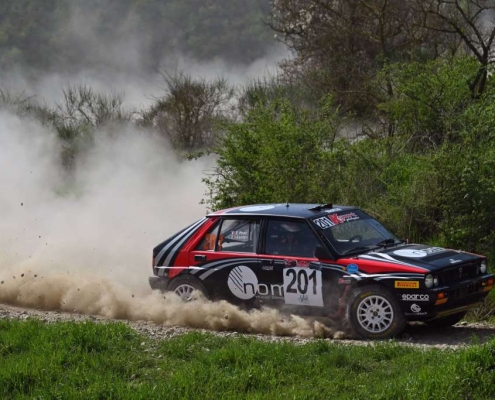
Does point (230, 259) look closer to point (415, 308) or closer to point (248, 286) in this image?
point (248, 286)

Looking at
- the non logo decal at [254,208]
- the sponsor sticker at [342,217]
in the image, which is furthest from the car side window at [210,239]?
the sponsor sticker at [342,217]

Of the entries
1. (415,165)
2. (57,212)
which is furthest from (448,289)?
(57,212)

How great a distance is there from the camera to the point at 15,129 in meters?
27.5

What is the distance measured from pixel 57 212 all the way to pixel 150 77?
1134 inches

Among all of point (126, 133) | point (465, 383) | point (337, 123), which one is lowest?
point (465, 383)

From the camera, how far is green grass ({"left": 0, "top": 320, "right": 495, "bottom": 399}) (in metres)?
7.86

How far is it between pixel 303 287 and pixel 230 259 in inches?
45.1

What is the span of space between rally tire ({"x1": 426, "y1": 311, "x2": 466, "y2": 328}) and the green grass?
2296 mm

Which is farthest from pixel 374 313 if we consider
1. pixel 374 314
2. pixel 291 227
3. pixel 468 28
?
pixel 468 28

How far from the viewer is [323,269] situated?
11102 millimetres

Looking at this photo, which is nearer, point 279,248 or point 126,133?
point 279,248

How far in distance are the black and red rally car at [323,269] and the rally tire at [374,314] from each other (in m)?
0.01

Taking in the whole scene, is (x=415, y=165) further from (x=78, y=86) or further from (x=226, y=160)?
(x=78, y=86)

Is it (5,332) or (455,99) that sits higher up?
(455,99)
